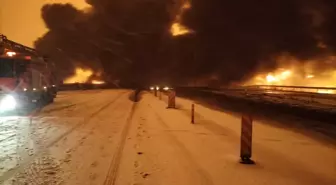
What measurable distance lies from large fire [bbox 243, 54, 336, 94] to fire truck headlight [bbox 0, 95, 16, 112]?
25.8 meters

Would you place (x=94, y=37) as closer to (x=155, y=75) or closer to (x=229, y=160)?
(x=155, y=75)

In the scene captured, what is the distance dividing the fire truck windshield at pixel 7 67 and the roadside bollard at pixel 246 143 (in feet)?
55.2

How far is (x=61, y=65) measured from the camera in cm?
7294

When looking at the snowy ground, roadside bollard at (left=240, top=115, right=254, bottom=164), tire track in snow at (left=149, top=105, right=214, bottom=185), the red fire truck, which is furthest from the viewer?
the red fire truck

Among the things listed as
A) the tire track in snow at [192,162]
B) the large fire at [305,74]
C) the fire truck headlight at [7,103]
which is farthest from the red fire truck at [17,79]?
the large fire at [305,74]

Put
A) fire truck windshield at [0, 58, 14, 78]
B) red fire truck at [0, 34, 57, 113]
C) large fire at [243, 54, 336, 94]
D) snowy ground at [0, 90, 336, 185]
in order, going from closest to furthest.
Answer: snowy ground at [0, 90, 336, 185], red fire truck at [0, 34, 57, 113], fire truck windshield at [0, 58, 14, 78], large fire at [243, 54, 336, 94]

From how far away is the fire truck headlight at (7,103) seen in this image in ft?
68.6

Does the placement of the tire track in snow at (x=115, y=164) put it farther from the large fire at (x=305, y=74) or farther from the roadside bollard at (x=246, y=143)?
the large fire at (x=305, y=74)

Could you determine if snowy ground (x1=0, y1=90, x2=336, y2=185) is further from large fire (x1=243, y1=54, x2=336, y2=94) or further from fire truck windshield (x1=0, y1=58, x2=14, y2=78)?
large fire (x1=243, y1=54, x2=336, y2=94)

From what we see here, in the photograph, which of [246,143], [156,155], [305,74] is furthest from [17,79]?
[305,74]

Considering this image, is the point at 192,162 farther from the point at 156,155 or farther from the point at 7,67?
the point at 7,67

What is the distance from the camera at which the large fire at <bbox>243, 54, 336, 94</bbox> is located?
37812 millimetres

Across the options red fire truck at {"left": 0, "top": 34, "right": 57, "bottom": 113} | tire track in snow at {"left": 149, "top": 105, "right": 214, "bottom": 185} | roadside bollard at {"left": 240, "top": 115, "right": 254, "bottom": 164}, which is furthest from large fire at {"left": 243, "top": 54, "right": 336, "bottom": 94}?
roadside bollard at {"left": 240, "top": 115, "right": 254, "bottom": 164}

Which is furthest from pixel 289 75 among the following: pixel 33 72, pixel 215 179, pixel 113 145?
pixel 215 179
